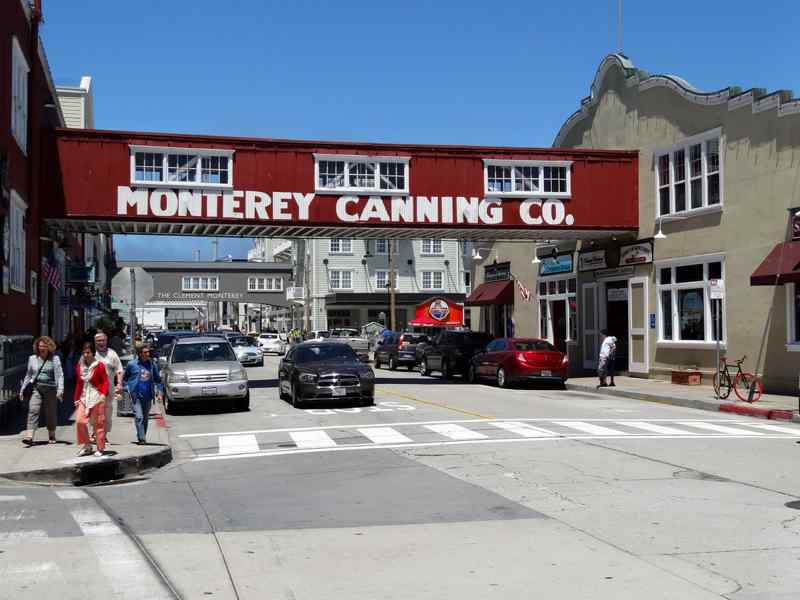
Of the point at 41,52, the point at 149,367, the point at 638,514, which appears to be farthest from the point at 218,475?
the point at 41,52

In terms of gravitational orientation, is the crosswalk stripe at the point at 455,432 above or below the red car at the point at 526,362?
below

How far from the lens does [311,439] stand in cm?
1534

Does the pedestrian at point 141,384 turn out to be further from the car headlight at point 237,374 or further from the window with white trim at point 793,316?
the window with white trim at point 793,316

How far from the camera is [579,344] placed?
108ft

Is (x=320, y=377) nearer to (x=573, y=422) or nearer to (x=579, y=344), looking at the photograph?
(x=573, y=422)

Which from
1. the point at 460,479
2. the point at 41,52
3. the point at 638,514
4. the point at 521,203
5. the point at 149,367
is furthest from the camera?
the point at 521,203

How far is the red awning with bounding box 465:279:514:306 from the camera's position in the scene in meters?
38.2

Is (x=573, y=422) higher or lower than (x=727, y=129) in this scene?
lower

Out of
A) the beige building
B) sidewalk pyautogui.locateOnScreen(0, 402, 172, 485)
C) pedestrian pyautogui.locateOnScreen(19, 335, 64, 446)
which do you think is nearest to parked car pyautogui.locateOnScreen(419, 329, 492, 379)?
the beige building

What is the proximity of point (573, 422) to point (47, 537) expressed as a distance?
1124 cm

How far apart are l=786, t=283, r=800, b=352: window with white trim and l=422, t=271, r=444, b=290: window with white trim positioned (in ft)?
177

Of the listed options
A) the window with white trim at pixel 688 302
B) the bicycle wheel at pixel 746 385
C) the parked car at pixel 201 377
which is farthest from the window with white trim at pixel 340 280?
the parked car at pixel 201 377

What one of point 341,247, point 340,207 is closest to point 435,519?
point 340,207

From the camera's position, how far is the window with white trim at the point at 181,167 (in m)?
25.5
